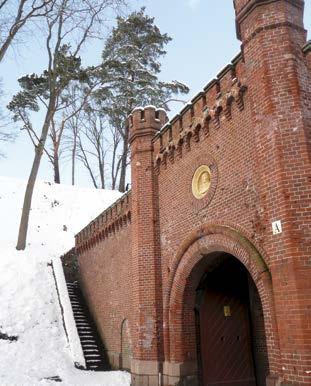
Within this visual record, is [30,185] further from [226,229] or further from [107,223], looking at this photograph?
[226,229]

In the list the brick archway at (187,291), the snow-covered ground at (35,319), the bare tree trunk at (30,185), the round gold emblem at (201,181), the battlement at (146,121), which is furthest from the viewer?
the bare tree trunk at (30,185)

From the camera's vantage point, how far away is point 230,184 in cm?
851

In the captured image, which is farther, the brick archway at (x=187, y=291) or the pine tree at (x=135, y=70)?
the pine tree at (x=135, y=70)

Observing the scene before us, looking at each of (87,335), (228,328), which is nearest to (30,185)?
(87,335)

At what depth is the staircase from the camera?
525 inches

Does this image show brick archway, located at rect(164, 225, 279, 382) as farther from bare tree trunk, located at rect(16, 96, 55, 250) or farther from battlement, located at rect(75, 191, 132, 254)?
bare tree trunk, located at rect(16, 96, 55, 250)

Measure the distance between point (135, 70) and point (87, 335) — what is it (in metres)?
18.0

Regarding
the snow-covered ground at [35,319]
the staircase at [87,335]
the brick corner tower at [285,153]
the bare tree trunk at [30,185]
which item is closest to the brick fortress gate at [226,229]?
the brick corner tower at [285,153]

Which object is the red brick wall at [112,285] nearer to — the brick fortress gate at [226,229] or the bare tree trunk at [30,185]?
the brick fortress gate at [226,229]

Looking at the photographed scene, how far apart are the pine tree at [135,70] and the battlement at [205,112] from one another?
15683mm

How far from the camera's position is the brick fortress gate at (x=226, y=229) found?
267 inches

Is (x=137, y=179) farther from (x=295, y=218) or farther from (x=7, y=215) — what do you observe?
(x=7, y=215)

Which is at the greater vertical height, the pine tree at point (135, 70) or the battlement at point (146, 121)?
the pine tree at point (135, 70)

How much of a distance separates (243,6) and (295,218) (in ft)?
14.5
